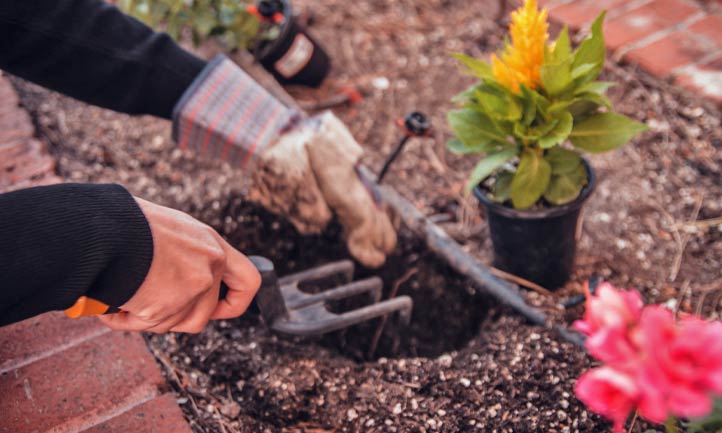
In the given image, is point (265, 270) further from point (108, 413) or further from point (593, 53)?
point (593, 53)

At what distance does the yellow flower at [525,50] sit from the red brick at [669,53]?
0.87m

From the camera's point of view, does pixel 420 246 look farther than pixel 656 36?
No

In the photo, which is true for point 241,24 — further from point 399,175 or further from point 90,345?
point 90,345

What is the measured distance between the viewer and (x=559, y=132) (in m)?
1.11

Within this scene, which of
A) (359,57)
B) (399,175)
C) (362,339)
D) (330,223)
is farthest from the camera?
(359,57)

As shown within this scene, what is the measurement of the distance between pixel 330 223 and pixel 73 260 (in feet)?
2.62

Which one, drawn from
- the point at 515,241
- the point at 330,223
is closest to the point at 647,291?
the point at 515,241

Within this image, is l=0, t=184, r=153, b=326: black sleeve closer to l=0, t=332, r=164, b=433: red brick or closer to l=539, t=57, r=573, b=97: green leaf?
l=0, t=332, r=164, b=433: red brick

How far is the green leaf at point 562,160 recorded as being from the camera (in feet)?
3.92

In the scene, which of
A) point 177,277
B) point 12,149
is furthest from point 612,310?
point 12,149

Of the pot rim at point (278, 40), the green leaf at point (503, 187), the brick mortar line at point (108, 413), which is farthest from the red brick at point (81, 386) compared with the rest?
the pot rim at point (278, 40)

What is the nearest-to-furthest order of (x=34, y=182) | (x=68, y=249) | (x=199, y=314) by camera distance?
(x=68, y=249) → (x=199, y=314) → (x=34, y=182)

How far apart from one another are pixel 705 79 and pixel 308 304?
1.25m

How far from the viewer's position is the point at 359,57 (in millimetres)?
2178
